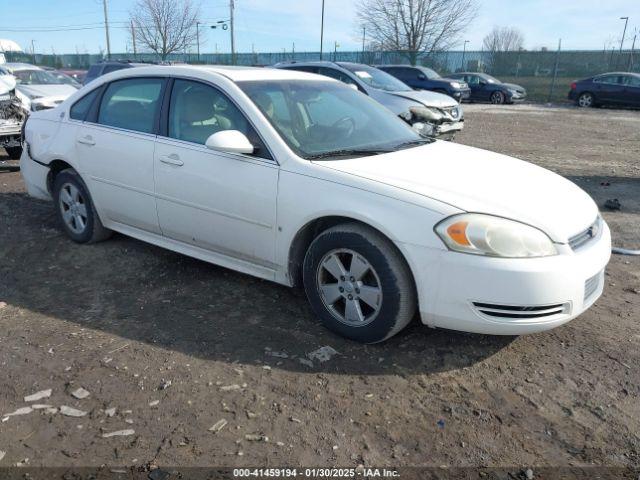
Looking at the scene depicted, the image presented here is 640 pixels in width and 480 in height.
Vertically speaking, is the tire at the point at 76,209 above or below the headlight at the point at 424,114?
below

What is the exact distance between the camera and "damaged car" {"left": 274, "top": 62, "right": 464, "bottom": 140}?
10.4 metres

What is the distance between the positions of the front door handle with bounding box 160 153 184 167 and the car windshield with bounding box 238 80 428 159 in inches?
27.1

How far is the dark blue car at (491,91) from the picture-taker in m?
25.2

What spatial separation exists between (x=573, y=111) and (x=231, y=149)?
21300mm

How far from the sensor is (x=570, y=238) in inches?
118

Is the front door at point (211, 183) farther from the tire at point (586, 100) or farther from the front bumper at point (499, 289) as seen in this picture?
the tire at point (586, 100)

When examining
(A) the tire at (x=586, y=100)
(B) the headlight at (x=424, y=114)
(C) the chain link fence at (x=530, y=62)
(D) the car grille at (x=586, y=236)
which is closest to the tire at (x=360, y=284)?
(D) the car grille at (x=586, y=236)

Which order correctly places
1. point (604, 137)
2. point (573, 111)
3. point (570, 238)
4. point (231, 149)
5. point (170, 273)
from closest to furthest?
point (570, 238) < point (231, 149) < point (170, 273) < point (604, 137) < point (573, 111)

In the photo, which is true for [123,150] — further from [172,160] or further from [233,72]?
[233,72]

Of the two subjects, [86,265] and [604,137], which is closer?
[86,265]

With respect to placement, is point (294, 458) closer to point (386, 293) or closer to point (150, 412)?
point (150, 412)

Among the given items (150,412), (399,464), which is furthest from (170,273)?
(399,464)

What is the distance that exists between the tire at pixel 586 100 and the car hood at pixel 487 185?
22254 mm

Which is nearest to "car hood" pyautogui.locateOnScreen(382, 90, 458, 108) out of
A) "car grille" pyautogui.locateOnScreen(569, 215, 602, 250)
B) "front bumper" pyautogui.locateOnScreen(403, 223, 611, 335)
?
"car grille" pyautogui.locateOnScreen(569, 215, 602, 250)
